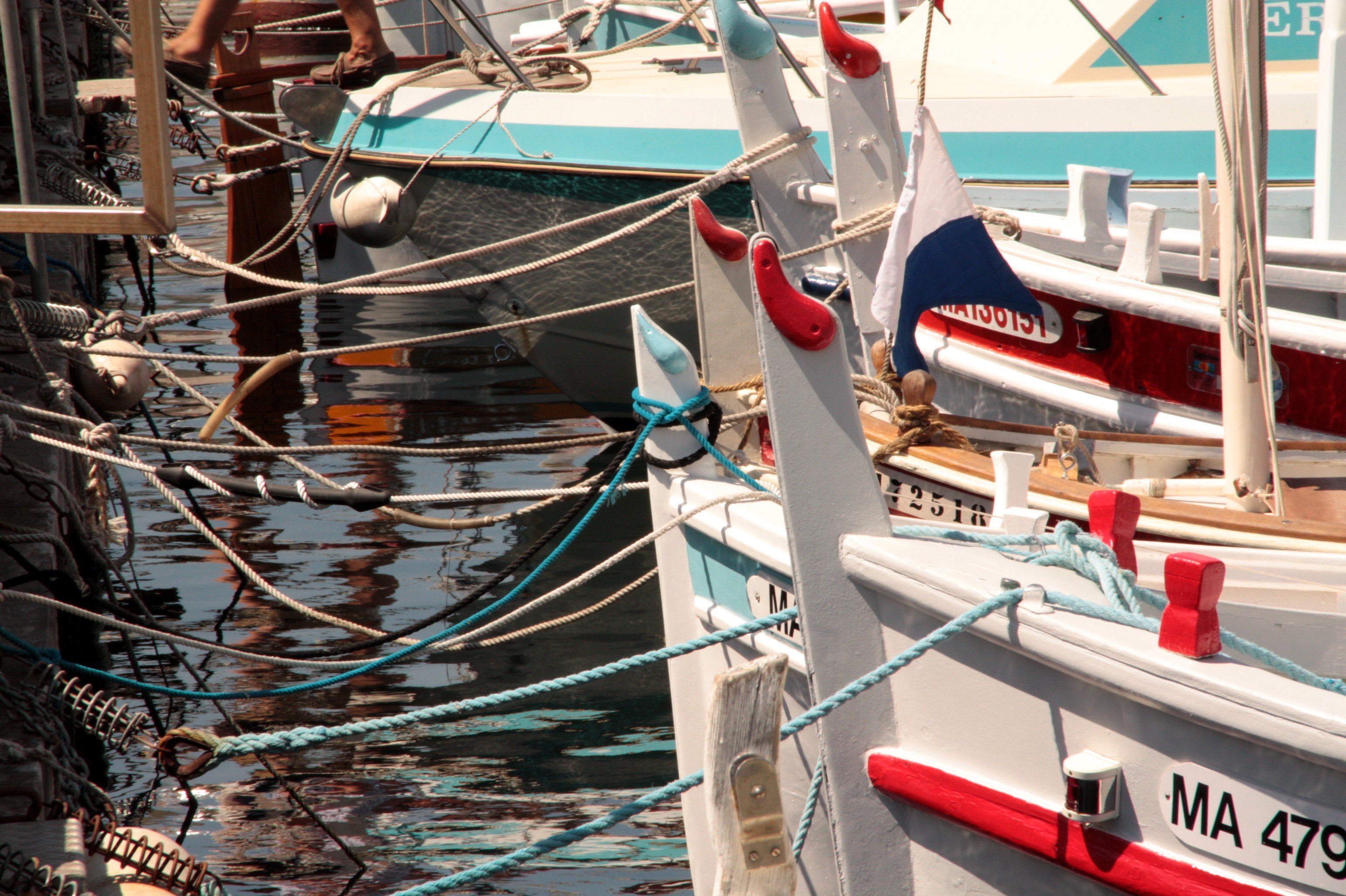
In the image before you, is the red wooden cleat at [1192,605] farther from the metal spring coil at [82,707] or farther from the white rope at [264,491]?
the white rope at [264,491]

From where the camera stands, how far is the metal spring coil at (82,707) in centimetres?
349

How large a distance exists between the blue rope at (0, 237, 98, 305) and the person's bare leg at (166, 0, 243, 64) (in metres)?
1.46

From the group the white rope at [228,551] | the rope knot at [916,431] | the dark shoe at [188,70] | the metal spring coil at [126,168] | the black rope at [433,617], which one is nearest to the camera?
the black rope at [433,617]

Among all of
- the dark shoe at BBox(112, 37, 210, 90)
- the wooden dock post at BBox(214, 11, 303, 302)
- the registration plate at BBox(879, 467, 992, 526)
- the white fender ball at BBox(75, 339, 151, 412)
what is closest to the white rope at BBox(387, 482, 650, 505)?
the registration plate at BBox(879, 467, 992, 526)

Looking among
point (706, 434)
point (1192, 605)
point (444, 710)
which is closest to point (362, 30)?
point (706, 434)

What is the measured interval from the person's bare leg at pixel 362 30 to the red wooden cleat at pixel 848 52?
15.2ft

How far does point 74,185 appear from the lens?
6.21 meters

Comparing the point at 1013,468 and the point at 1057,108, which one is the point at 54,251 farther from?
the point at 1013,468

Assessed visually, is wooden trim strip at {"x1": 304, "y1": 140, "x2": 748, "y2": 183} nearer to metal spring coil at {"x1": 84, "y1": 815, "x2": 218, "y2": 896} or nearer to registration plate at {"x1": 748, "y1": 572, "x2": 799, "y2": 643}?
registration plate at {"x1": 748, "y1": 572, "x2": 799, "y2": 643}

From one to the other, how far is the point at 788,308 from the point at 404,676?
3811 mm

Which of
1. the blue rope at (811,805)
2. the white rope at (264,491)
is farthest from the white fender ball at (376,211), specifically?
the blue rope at (811,805)

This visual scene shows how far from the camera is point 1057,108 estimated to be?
664 cm

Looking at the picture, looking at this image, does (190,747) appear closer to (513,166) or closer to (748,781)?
(748,781)

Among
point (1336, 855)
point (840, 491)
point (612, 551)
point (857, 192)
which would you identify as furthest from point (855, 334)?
point (1336, 855)
